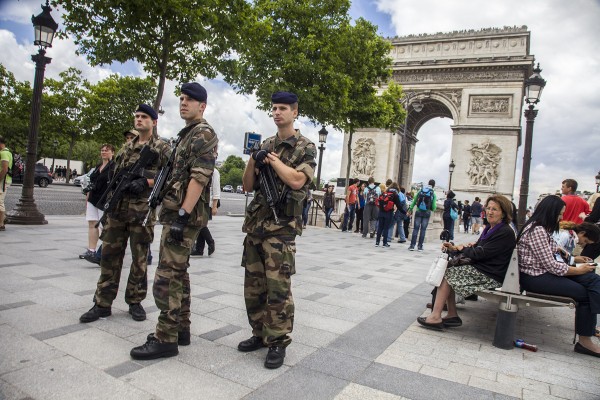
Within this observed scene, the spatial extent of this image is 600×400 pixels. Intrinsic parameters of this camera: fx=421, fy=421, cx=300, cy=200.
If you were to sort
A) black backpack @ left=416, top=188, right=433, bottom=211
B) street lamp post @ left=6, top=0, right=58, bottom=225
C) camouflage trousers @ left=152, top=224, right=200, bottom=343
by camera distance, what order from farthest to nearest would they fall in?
black backpack @ left=416, top=188, right=433, bottom=211 < street lamp post @ left=6, top=0, right=58, bottom=225 < camouflage trousers @ left=152, top=224, right=200, bottom=343

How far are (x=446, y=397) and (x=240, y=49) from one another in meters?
13.0

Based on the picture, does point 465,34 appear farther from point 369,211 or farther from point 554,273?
point 554,273

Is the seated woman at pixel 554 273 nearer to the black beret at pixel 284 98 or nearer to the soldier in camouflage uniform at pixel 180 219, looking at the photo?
the black beret at pixel 284 98

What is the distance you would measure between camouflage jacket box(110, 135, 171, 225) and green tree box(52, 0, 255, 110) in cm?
827

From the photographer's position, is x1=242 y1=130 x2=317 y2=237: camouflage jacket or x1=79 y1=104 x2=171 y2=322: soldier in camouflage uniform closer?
x1=242 y1=130 x2=317 y2=237: camouflage jacket

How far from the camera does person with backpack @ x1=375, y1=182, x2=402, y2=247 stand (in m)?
12.4

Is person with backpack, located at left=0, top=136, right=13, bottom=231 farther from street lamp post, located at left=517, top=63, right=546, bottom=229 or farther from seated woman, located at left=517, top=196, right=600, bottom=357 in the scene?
street lamp post, located at left=517, top=63, right=546, bottom=229

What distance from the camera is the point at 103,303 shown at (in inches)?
159

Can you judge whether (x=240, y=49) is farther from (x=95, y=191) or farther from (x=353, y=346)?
(x=353, y=346)

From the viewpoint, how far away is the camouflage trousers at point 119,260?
4074mm

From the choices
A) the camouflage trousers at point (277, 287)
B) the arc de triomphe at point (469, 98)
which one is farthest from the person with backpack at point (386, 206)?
the arc de triomphe at point (469, 98)

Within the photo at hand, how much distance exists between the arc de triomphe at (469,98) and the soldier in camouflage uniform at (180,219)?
30.5m

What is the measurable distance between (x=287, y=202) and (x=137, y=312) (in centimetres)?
200

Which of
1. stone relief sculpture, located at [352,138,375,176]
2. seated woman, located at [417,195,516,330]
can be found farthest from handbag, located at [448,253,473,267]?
stone relief sculpture, located at [352,138,375,176]
